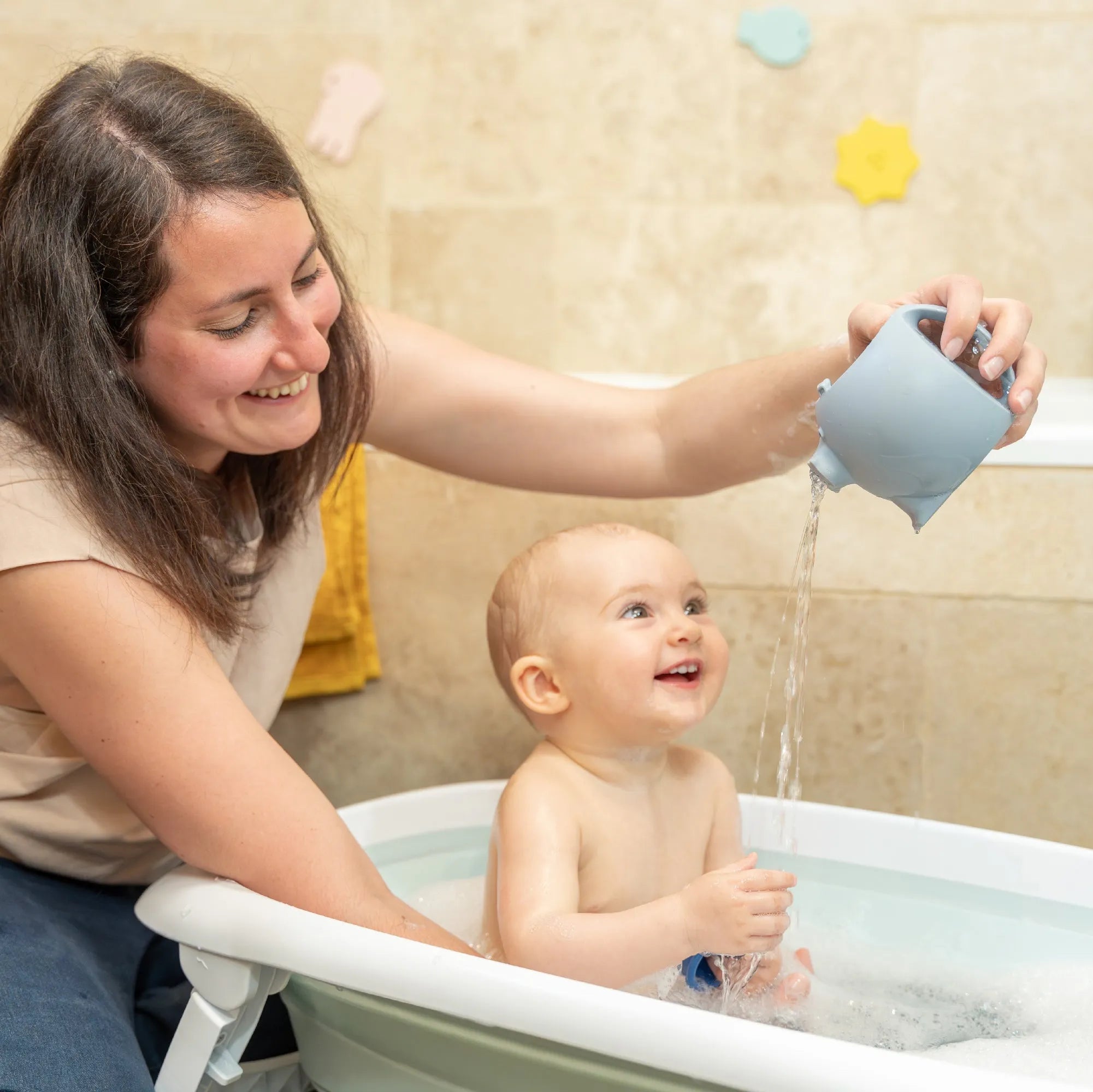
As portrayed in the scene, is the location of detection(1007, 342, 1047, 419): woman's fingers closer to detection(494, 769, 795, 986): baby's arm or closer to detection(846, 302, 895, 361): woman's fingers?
detection(846, 302, 895, 361): woman's fingers

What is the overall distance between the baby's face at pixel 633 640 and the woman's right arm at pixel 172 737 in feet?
0.88

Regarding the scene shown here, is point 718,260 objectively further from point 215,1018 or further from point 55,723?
point 215,1018

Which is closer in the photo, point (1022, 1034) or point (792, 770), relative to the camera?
point (1022, 1034)

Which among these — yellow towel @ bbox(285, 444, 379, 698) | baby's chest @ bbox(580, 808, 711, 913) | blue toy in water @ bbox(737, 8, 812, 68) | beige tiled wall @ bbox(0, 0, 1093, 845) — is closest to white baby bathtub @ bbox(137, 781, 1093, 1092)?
baby's chest @ bbox(580, 808, 711, 913)

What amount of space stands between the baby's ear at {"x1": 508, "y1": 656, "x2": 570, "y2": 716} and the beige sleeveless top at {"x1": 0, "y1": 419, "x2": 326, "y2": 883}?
27 cm

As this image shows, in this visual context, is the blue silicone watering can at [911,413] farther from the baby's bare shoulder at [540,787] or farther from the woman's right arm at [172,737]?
the woman's right arm at [172,737]

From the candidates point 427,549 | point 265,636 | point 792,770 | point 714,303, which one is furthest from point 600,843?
point 714,303

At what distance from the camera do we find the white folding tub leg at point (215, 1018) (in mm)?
1028

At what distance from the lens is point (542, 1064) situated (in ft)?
3.05

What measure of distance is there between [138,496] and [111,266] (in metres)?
0.19

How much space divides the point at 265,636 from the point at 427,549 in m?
0.45

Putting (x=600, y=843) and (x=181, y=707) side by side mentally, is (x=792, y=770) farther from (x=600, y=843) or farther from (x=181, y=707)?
(x=181, y=707)

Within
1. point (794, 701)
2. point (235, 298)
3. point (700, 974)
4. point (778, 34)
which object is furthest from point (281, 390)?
point (778, 34)

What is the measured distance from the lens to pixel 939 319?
98 cm
